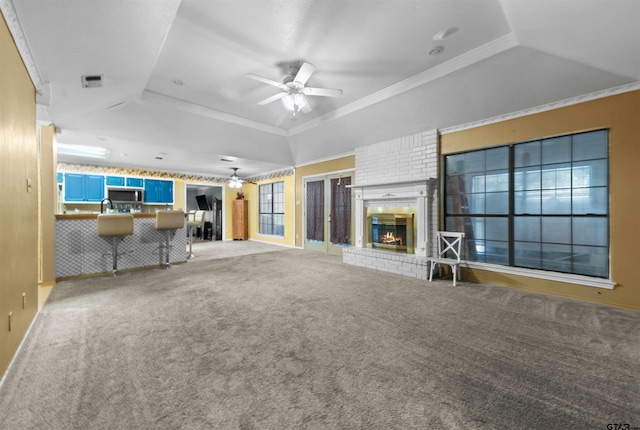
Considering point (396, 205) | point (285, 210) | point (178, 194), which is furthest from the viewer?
point (178, 194)

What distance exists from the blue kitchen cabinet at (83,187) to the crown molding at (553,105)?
8891mm

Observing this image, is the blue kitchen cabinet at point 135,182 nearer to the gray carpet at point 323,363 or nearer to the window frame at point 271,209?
the window frame at point 271,209

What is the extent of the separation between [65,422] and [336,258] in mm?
5033

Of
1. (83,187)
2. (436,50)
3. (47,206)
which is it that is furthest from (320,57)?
(83,187)

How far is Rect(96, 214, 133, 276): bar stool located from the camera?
159 inches

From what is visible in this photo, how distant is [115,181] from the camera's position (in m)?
7.39

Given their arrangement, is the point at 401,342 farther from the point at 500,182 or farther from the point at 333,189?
the point at 333,189

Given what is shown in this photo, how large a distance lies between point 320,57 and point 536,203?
362 centimetres

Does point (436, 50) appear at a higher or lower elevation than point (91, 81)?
higher

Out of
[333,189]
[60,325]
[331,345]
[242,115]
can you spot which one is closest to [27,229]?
[60,325]

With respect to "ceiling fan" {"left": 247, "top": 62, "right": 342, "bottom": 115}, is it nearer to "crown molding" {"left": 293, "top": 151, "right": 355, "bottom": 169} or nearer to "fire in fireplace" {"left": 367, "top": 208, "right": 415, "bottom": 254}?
"fire in fireplace" {"left": 367, "top": 208, "right": 415, "bottom": 254}

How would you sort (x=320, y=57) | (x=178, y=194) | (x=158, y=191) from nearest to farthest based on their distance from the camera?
(x=320, y=57)
(x=158, y=191)
(x=178, y=194)

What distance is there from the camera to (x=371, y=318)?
8.46 ft

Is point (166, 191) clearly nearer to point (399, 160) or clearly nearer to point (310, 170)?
point (310, 170)
